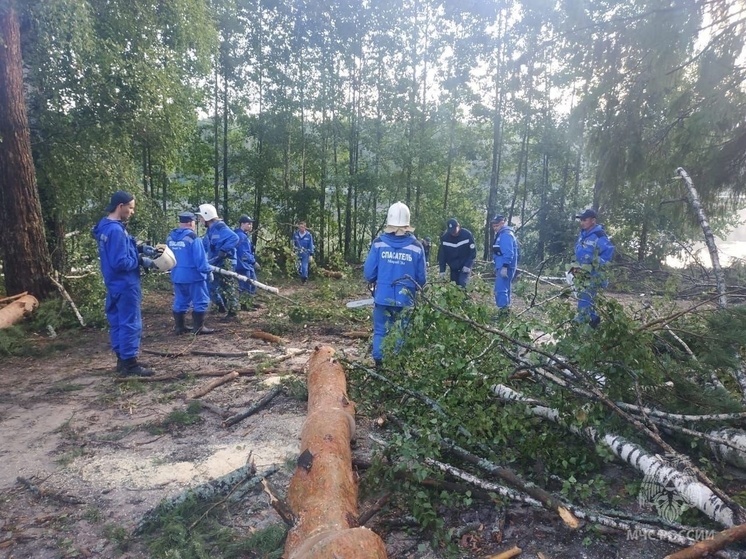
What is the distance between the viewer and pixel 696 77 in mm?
5945

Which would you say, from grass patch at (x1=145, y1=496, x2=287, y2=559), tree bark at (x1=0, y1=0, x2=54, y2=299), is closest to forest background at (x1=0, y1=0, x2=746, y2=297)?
tree bark at (x1=0, y1=0, x2=54, y2=299)

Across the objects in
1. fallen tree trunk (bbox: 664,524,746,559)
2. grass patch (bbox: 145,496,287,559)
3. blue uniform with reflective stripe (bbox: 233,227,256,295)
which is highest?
blue uniform with reflective stripe (bbox: 233,227,256,295)

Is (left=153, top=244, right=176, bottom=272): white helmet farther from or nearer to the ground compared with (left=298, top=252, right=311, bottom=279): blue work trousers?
farther from the ground

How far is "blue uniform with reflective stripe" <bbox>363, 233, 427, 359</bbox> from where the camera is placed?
513cm

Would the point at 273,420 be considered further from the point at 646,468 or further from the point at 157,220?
the point at 157,220

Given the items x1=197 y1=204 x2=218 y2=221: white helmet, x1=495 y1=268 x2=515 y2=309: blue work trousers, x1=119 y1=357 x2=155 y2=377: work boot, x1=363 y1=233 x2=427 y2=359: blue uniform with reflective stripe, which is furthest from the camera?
x1=197 y1=204 x2=218 y2=221: white helmet

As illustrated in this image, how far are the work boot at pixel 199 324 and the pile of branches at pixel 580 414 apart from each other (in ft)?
14.3

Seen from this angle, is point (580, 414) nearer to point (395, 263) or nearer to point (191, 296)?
point (395, 263)

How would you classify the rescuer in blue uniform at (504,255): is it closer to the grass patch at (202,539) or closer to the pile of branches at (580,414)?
the pile of branches at (580,414)

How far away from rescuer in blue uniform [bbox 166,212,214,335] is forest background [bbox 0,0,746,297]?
2.56 meters

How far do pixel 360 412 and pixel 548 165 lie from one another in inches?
785

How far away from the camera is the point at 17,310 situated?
290 inches

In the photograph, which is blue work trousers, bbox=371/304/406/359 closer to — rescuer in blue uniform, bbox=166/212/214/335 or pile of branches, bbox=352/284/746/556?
pile of branches, bbox=352/284/746/556

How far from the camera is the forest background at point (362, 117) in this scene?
6172 mm
